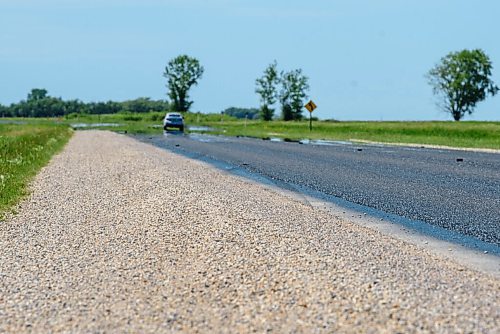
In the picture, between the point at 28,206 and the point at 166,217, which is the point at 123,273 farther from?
the point at 28,206

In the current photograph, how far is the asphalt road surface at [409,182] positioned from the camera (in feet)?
38.5

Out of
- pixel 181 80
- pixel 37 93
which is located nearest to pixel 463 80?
pixel 181 80

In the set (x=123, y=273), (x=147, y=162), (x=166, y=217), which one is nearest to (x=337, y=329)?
(x=123, y=273)

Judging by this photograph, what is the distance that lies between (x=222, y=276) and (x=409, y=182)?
10.6 meters

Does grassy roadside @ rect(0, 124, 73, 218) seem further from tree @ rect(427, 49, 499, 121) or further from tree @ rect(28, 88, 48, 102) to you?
tree @ rect(28, 88, 48, 102)

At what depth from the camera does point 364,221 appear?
37.4ft

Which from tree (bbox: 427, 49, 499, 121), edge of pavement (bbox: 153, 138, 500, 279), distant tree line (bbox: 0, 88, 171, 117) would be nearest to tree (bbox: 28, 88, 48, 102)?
distant tree line (bbox: 0, 88, 171, 117)

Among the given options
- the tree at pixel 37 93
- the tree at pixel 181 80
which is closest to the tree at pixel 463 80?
the tree at pixel 181 80

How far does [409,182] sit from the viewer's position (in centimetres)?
1692

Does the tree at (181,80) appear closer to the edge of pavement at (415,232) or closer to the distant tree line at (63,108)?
the distant tree line at (63,108)

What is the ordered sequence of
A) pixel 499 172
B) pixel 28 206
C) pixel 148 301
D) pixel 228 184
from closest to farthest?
pixel 148 301, pixel 28 206, pixel 228 184, pixel 499 172

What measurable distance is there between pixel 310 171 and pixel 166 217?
31.8 feet

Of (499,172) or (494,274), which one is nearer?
(494,274)

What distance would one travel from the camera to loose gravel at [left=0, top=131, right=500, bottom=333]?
562 cm
